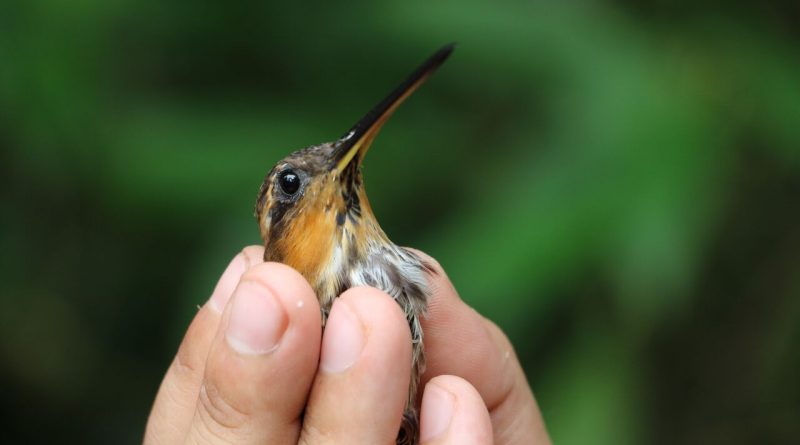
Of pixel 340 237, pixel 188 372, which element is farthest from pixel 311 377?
pixel 188 372

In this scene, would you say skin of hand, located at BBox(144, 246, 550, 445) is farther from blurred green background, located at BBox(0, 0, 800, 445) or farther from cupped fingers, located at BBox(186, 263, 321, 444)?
blurred green background, located at BBox(0, 0, 800, 445)

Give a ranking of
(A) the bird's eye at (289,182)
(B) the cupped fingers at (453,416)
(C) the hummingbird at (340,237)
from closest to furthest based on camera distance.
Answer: (B) the cupped fingers at (453,416) < (C) the hummingbird at (340,237) < (A) the bird's eye at (289,182)

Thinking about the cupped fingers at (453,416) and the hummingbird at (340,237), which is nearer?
the cupped fingers at (453,416)

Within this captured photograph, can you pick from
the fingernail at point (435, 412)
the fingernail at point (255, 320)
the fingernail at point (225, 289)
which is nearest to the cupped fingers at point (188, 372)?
the fingernail at point (225, 289)

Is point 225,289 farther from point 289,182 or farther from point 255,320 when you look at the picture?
point 255,320

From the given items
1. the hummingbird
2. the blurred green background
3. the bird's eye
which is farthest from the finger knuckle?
the blurred green background

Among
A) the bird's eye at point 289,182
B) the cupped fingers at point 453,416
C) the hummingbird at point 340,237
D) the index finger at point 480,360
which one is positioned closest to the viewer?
the cupped fingers at point 453,416

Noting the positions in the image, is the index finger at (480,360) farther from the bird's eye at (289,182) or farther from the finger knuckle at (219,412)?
the finger knuckle at (219,412)

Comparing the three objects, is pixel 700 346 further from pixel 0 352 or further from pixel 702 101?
pixel 0 352
